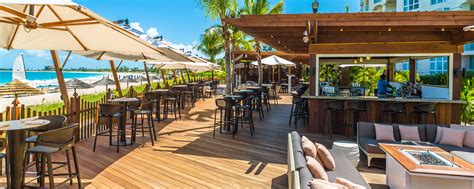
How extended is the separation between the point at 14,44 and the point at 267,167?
4438 mm

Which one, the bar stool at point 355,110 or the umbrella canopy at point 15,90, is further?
the bar stool at point 355,110

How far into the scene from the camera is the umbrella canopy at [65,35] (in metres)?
4.06

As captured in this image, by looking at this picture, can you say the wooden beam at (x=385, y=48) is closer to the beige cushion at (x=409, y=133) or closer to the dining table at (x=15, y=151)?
the beige cushion at (x=409, y=133)

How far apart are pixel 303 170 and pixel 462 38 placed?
5.92 metres

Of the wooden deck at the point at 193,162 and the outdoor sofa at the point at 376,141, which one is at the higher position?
the outdoor sofa at the point at 376,141

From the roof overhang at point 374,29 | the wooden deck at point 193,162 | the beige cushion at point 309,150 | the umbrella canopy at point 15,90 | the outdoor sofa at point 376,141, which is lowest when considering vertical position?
the wooden deck at point 193,162

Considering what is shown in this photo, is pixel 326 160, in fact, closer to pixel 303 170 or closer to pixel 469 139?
pixel 303 170

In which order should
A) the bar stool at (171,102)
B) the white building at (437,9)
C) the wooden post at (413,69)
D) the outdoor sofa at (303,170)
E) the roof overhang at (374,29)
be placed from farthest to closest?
the white building at (437,9) → the wooden post at (413,69) → the bar stool at (171,102) → the roof overhang at (374,29) → the outdoor sofa at (303,170)

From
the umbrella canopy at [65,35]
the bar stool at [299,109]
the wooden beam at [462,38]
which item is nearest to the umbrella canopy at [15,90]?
the umbrella canopy at [65,35]

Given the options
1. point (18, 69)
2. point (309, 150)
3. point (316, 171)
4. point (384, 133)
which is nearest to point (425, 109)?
point (384, 133)

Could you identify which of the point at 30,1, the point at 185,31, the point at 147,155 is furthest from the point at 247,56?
the point at 185,31

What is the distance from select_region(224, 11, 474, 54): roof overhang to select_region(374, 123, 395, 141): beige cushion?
2.07 metres

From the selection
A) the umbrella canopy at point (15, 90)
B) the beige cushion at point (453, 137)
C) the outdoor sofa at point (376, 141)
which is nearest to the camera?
the umbrella canopy at point (15, 90)

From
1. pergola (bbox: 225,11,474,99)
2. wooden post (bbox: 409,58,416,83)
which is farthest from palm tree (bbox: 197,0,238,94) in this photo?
wooden post (bbox: 409,58,416,83)
